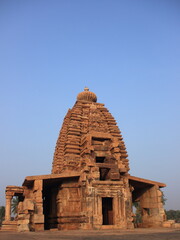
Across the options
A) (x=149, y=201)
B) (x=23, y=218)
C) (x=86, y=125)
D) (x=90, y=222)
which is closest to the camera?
(x=23, y=218)

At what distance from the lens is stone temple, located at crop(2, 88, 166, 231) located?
1727 centimetres

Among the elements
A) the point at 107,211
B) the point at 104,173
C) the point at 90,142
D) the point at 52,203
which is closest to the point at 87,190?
the point at 104,173

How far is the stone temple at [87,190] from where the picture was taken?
17.3 meters

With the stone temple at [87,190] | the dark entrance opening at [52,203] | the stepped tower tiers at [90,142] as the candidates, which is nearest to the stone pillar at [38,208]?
the stone temple at [87,190]

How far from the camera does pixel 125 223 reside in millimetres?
17766

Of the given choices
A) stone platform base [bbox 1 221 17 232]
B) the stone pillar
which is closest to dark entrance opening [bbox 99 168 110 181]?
the stone pillar

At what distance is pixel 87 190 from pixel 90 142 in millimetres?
3798

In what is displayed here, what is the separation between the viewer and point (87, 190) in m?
17.9

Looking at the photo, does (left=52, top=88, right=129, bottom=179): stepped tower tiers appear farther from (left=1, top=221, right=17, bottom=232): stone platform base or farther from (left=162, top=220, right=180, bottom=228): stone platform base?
(left=1, top=221, right=17, bottom=232): stone platform base

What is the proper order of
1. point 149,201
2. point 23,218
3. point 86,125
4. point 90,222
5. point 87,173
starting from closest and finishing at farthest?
point 23,218, point 90,222, point 87,173, point 149,201, point 86,125

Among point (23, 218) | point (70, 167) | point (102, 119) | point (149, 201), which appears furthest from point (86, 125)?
point (23, 218)

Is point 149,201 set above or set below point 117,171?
below

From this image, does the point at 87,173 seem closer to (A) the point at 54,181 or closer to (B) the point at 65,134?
(A) the point at 54,181

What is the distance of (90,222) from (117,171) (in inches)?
160
